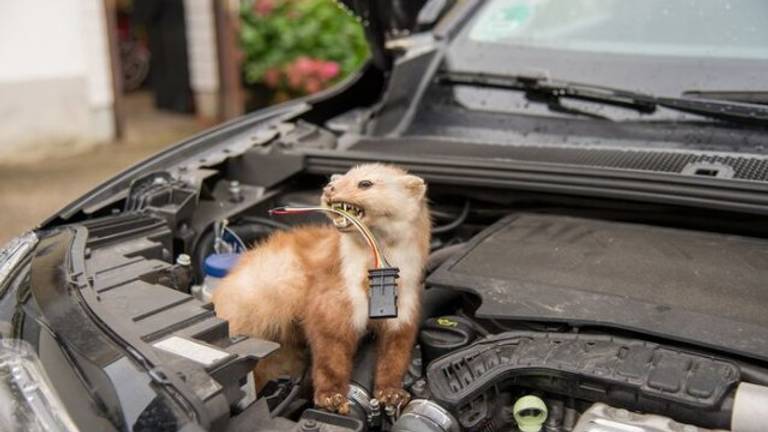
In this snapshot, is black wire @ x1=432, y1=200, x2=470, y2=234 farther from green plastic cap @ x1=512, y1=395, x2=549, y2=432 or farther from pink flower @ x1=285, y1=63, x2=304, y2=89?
pink flower @ x1=285, y1=63, x2=304, y2=89

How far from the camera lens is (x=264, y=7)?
8188 millimetres

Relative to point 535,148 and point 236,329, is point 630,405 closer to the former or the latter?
point 236,329

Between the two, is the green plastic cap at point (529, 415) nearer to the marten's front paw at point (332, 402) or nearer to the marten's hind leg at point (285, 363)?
the marten's front paw at point (332, 402)

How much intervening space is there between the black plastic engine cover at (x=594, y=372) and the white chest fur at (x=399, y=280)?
0.66 feet

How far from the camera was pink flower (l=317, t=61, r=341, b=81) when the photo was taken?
25.8 feet

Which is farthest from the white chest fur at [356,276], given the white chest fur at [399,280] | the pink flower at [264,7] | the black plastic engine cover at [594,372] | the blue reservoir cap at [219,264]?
the pink flower at [264,7]

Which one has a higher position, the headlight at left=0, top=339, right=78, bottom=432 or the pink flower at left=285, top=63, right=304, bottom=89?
the headlight at left=0, top=339, right=78, bottom=432

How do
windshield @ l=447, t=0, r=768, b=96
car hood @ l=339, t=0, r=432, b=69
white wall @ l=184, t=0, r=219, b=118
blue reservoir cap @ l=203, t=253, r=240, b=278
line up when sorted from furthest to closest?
white wall @ l=184, t=0, r=219, b=118
car hood @ l=339, t=0, r=432, b=69
windshield @ l=447, t=0, r=768, b=96
blue reservoir cap @ l=203, t=253, r=240, b=278

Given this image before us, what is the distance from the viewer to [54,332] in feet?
4.61

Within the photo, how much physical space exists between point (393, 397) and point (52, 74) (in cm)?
692

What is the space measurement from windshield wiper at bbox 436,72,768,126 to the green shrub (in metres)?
5.45

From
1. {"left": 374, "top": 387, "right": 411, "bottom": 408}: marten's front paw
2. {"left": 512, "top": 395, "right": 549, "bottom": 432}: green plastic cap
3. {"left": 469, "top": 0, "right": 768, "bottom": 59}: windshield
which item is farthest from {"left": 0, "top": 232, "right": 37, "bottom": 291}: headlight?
{"left": 469, "top": 0, "right": 768, "bottom": 59}: windshield

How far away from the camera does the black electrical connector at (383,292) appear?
157 centimetres

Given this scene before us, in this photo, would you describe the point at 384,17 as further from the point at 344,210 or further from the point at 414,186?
the point at 344,210
